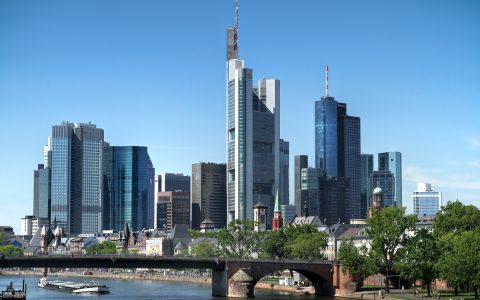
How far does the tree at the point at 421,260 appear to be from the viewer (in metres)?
141

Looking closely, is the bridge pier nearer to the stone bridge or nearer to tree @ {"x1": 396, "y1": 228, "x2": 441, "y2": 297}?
the stone bridge

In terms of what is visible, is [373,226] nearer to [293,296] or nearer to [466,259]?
[293,296]

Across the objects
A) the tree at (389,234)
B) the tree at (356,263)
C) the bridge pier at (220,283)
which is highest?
the tree at (389,234)

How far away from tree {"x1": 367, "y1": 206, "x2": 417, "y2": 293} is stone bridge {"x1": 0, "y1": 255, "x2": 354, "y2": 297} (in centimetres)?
726

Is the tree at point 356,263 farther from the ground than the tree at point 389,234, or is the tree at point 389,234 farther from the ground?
the tree at point 389,234

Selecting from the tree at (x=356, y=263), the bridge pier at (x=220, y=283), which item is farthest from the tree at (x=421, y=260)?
the bridge pier at (x=220, y=283)

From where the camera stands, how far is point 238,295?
150250 millimetres

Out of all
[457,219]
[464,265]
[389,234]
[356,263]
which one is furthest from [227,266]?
[464,265]

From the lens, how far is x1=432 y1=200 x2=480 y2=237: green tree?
16150 centimetres

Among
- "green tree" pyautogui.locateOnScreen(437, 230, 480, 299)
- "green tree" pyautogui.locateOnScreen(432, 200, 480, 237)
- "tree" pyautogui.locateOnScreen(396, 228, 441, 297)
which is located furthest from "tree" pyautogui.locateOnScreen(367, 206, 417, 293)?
"green tree" pyautogui.locateOnScreen(437, 230, 480, 299)

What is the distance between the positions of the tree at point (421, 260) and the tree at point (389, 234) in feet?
11.3

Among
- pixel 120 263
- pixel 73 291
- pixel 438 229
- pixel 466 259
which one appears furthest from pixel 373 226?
pixel 73 291

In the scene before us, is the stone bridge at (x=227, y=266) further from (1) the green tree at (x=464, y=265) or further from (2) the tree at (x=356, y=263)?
(1) the green tree at (x=464, y=265)

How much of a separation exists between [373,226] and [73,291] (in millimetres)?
64389
